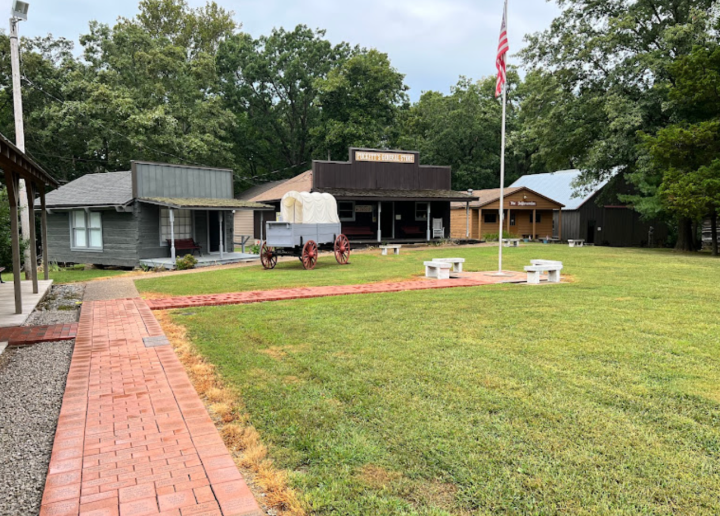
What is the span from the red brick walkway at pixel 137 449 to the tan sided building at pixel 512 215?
2783 centimetres

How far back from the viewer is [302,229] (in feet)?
50.2

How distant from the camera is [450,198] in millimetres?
26922

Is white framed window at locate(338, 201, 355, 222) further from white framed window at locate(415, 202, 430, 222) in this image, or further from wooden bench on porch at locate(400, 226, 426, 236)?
white framed window at locate(415, 202, 430, 222)

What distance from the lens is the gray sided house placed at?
1841 centimetres

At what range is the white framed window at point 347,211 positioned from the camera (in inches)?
1060

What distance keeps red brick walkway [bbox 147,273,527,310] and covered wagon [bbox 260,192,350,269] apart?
4.35 metres

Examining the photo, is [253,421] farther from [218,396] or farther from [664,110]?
[664,110]

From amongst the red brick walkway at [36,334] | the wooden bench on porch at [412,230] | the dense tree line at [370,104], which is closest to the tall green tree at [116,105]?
the dense tree line at [370,104]

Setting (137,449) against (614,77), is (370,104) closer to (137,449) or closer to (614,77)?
(614,77)

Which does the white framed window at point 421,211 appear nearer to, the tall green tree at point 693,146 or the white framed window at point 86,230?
Answer: the tall green tree at point 693,146

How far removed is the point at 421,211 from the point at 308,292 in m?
19.7

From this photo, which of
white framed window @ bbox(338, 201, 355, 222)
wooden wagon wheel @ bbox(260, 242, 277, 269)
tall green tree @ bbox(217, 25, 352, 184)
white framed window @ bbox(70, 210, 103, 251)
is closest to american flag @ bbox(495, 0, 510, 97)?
wooden wagon wheel @ bbox(260, 242, 277, 269)

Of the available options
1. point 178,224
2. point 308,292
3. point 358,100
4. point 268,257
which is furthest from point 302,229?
point 358,100

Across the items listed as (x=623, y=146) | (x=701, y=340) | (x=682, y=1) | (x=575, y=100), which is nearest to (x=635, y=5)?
(x=682, y=1)
